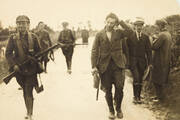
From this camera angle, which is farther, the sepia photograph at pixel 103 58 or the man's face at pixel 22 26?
the sepia photograph at pixel 103 58

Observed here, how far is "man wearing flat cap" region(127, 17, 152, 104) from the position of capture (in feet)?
22.3

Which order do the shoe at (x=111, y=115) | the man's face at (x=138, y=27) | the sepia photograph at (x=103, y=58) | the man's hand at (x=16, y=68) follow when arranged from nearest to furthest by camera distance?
1. the man's hand at (x=16, y=68)
2. the sepia photograph at (x=103, y=58)
3. the shoe at (x=111, y=115)
4. the man's face at (x=138, y=27)

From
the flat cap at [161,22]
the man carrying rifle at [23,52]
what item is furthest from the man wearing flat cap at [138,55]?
the man carrying rifle at [23,52]

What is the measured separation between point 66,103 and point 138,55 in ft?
6.71

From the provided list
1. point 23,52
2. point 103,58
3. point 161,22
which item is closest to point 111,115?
point 103,58

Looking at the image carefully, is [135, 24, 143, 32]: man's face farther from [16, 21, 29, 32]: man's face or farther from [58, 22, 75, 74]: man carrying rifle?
[58, 22, 75, 74]: man carrying rifle

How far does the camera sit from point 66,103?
7.08m

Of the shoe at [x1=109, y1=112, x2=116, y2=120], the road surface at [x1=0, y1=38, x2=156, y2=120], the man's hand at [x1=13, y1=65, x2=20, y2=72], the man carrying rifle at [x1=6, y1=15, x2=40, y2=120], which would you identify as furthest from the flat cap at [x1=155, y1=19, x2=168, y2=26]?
the man's hand at [x1=13, y1=65, x2=20, y2=72]

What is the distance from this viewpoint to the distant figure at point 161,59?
6.66 meters

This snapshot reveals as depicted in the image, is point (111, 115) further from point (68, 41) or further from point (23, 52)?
point (68, 41)

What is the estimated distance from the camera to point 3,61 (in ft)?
23.0

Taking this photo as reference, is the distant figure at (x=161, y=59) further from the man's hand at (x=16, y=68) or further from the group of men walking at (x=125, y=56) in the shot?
the man's hand at (x=16, y=68)

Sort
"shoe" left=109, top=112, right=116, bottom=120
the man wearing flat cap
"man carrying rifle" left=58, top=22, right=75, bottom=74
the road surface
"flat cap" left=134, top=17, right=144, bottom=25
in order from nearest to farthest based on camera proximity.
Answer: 1. "shoe" left=109, top=112, right=116, bottom=120
2. the road surface
3. "flat cap" left=134, top=17, right=144, bottom=25
4. the man wearing flat cap
5. "man carrying rifle" left=58, top=22, right=75, bottom=74

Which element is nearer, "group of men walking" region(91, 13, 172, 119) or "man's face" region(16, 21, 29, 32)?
"man's face" region(16, 21, 29, 32)
